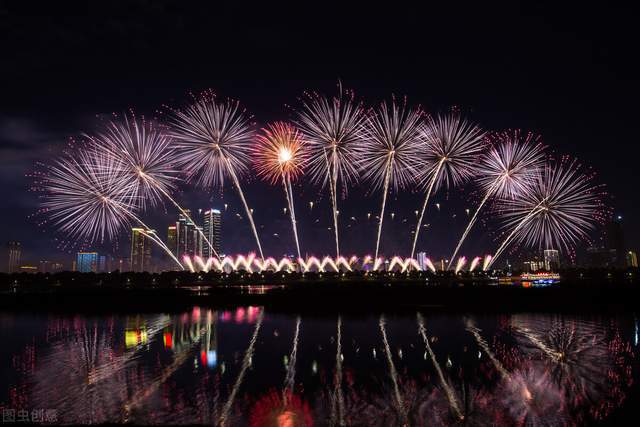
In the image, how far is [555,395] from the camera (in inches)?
364

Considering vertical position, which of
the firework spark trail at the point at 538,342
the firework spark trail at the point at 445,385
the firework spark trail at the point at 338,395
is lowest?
the firework spark trail at the point at 538,342

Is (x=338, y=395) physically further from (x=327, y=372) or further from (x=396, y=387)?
(x=327, y=372)

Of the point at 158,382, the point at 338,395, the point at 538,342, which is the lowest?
the point at 538,342

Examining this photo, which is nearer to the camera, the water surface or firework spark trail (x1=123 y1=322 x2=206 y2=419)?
the water surface

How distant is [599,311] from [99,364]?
26384mm

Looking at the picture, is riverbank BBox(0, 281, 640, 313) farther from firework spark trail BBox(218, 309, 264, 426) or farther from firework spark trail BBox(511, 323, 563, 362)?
firework spark trail BBox(218, 309, 264, 426)

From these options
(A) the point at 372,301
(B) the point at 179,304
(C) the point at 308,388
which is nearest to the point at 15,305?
(B) the point at 179,304

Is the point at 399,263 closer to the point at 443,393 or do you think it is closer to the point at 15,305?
the point at 15,305

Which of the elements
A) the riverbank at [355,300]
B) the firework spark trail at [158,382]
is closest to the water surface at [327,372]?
the firework spark trail at [158,382]

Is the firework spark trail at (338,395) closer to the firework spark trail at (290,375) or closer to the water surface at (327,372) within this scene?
the water surface at (327,372)

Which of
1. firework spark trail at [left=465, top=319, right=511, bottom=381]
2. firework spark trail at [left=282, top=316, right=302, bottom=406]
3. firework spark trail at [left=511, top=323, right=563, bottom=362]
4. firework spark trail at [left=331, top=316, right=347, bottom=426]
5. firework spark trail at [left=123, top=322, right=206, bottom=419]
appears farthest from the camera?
firework spark trail at [left=511, top=323, right=563, bottom=362]

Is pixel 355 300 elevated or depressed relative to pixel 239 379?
depressed

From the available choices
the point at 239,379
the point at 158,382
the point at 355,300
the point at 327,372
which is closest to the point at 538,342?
the point at 327,372

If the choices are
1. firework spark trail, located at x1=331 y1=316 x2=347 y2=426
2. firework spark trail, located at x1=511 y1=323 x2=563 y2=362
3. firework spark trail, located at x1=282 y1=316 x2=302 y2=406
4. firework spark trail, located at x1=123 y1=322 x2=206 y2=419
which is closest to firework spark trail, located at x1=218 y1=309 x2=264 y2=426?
firework spark trail, located at x1=282 y1=316 x2=302 y2=406
